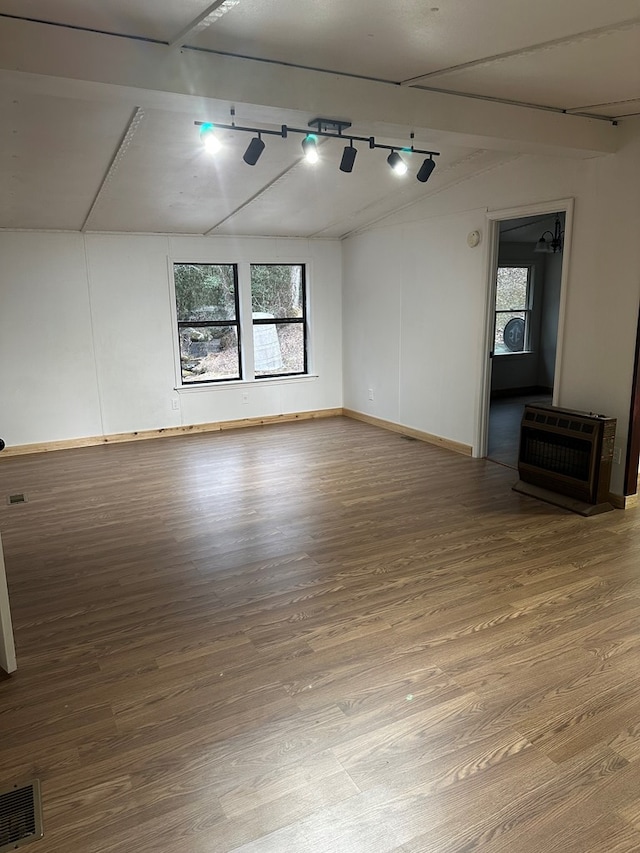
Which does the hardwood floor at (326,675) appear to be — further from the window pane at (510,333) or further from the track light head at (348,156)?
the window pane at (510,333)

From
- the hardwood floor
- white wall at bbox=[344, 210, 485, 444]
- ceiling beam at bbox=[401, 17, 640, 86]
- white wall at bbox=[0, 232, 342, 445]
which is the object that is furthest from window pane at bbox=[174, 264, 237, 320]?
ceiling beam at bbox=[401, 17, 640, 86]

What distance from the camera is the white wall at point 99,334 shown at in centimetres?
598

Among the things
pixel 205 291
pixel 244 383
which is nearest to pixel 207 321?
pixel 205 291

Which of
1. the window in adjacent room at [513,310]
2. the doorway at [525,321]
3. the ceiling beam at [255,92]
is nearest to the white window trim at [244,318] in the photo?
the doorway at [525,321]

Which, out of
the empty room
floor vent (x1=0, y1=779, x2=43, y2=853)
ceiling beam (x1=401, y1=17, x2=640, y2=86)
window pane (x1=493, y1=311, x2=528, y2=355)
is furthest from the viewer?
window pane (x1=493, y1=311, x2=528, y2=355)

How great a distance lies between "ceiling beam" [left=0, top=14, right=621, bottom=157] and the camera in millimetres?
2594

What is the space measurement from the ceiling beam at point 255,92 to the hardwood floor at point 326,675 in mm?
2514

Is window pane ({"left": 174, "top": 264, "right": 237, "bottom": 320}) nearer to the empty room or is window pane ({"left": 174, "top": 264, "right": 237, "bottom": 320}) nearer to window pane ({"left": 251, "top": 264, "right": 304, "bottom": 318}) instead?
the empty room

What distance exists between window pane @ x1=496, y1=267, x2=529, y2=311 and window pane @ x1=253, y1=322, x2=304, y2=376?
10.9 ft

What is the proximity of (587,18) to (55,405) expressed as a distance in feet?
18.6

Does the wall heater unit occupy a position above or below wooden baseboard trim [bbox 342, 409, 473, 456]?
above

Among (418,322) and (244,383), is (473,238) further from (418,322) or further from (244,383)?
(244,383)

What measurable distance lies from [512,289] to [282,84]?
667 centimetres

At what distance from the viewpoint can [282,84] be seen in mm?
3090
